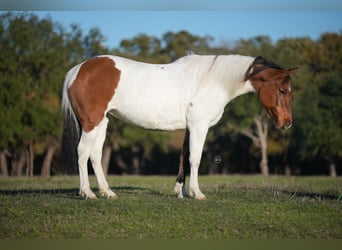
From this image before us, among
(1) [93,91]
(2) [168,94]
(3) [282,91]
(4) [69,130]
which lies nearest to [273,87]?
(3) [282,91]

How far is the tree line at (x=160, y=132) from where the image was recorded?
41.2m

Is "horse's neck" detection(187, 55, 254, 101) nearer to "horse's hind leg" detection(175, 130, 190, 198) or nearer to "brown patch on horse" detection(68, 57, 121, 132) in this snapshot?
"horse's hind leg" detection(175, 130, 190, 198)

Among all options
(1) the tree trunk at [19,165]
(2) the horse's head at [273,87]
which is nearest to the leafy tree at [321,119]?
(1) the tree trunk at [19,165]

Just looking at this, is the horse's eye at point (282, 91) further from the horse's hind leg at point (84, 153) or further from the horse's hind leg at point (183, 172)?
the horse's hind leg at point (84, 153)

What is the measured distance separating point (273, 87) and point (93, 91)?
11.5 feet

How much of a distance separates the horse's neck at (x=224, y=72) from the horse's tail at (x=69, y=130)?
2.51 m

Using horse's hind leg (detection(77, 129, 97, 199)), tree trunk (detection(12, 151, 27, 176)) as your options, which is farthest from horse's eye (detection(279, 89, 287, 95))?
tree trunk (detection(12, 151, 27, 176))

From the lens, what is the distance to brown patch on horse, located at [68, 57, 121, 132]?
10.6 metres

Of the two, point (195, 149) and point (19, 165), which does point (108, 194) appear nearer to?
point (195, 149)

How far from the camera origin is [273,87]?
422 inches

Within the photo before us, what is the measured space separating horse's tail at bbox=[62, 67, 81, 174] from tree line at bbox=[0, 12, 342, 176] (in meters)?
27.8

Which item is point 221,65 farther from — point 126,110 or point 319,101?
point 319,101

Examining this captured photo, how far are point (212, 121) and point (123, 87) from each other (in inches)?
→ 72.8

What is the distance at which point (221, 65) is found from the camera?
1068cm
